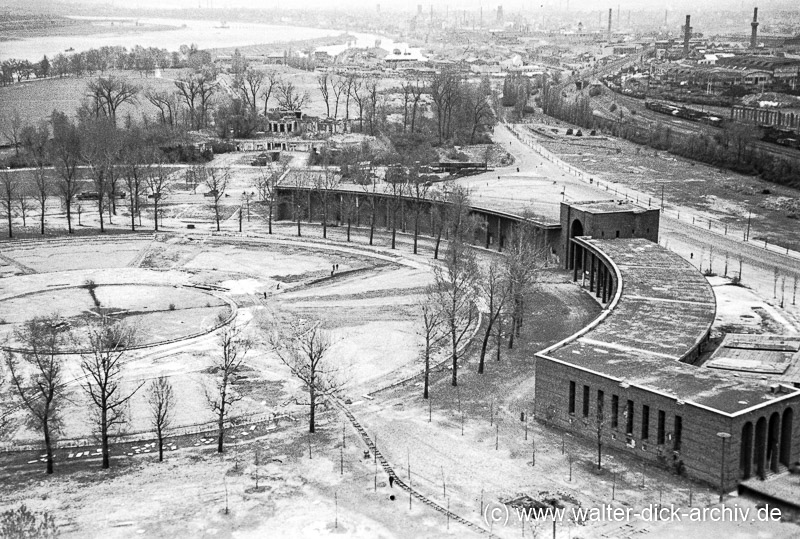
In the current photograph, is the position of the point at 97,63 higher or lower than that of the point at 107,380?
higher

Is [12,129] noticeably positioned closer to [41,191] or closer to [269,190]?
[41,191]

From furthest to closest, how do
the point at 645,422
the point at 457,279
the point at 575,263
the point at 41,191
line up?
the point at 41,191
the point at 575,263
the point at 457,279
the point at 645,422

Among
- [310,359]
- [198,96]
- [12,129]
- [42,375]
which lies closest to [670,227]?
[310,359]

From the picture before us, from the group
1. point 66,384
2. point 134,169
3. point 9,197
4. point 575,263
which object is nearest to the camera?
point 66,384


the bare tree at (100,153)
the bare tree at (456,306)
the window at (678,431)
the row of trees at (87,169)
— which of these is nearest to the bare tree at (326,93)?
the row of trees at (87,169)

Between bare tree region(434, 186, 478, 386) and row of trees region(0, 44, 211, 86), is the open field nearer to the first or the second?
bare tree region(434, 186, 478, 386)

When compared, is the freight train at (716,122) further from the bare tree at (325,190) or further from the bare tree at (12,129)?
the bare tree at (12,129)
